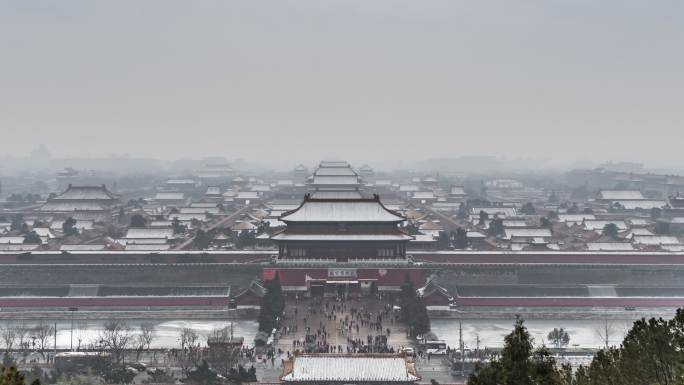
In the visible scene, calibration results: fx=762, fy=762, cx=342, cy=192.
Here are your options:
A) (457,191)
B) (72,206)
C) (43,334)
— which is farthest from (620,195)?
(43,334)

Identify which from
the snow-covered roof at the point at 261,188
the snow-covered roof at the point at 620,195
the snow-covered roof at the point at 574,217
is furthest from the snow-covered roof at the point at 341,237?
the snow-covered roof at the point at 261,188

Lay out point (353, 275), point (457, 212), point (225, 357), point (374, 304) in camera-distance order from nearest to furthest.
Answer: point (225, 357) < point (374, 304) < point (353, 275) < point (457, 212)

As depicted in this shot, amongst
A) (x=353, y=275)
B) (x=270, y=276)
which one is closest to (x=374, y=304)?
(x=353, y=275)

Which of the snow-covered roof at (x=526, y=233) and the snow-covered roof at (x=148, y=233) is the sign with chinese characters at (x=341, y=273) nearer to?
the snow-covered roof at (x=148, y=233)

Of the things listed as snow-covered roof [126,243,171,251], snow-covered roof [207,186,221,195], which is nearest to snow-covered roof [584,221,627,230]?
snow-covered roof [126,243,171,251]

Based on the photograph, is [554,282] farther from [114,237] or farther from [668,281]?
[114,237]

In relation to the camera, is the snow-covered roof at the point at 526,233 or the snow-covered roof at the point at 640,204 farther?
the snow-covered roof at the point at 640,204
